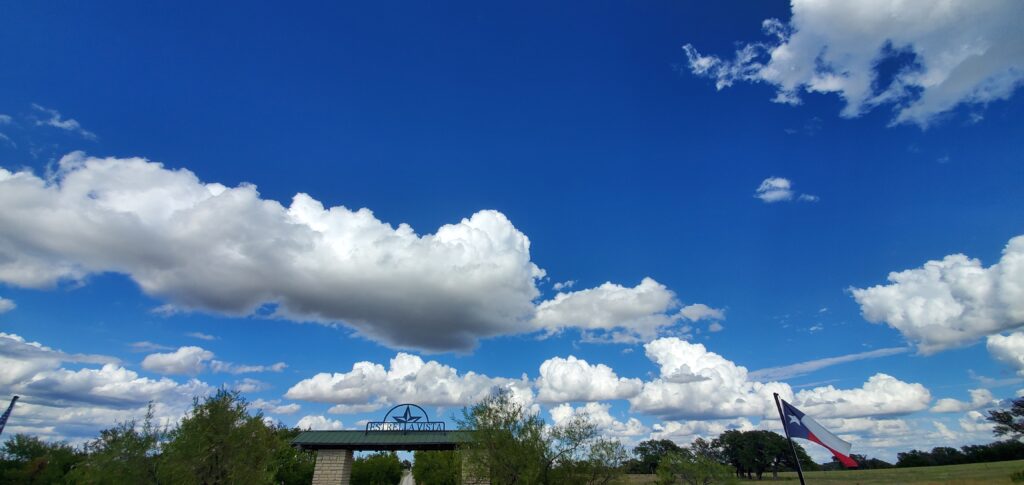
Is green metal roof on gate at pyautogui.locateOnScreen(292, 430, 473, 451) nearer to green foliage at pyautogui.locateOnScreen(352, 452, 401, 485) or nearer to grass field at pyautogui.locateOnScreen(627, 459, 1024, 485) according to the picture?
grass field at pyautogui.locateOnScreen(627, 459, 1024, 485)

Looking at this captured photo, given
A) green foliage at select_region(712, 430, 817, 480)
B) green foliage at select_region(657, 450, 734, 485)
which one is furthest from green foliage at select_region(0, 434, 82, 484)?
green foliage at select_region(712, 430, 817, 480)

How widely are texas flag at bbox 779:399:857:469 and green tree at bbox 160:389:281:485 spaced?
27563mm

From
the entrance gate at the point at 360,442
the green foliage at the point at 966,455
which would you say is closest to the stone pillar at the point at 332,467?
the entrance gate at the point at 360,442

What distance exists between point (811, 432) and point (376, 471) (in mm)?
60767

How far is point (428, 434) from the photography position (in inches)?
1416

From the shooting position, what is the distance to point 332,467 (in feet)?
109

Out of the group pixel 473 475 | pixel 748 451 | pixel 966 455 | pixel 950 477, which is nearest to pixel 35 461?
pixel 473 475

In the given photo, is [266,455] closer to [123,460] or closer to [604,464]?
[123,460]

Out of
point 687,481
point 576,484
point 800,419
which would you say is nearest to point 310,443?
point 576,484

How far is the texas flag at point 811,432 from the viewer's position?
21375mm

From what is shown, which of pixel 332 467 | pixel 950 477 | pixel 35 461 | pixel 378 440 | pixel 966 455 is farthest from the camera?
pixel 966 455

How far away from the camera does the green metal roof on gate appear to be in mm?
34031

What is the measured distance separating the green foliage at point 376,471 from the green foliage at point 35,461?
30.9 meters

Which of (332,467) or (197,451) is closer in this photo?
(197,451)
